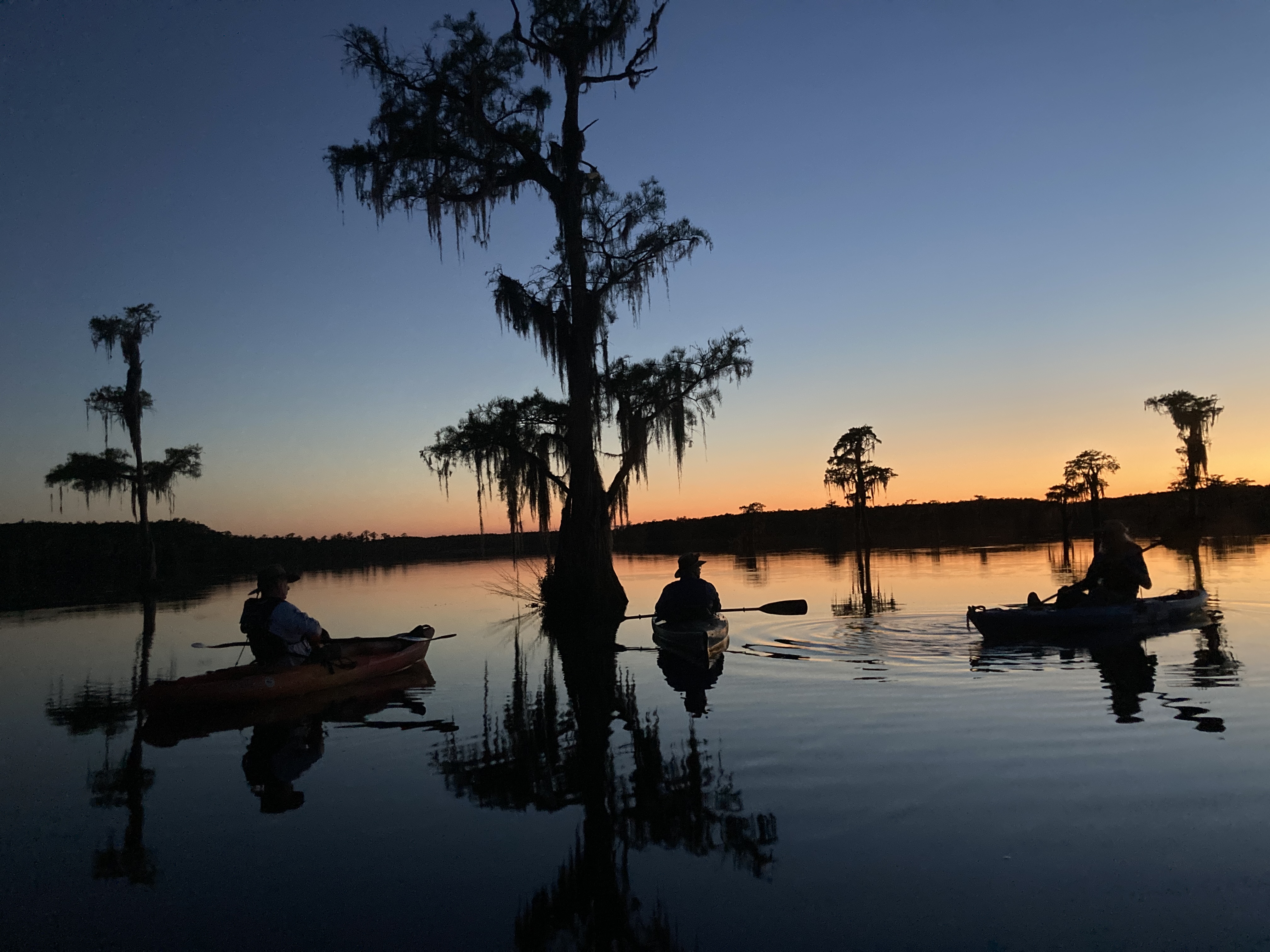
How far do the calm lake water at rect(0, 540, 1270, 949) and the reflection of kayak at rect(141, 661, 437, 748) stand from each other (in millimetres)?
85

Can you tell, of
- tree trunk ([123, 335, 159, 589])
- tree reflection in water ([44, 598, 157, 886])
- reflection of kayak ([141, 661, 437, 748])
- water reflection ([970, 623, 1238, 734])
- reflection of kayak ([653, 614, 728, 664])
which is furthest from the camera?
tree trunk ([123, 335, 159, 589])

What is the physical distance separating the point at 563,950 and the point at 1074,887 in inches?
99.9

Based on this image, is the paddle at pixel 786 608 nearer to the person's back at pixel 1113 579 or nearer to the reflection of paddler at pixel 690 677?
the reflection of paddler at pixel 690 677

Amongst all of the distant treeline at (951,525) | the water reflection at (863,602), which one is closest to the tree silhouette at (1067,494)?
the distant treeline at (951,525)

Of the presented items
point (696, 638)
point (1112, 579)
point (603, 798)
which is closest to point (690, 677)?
point (696, 638)

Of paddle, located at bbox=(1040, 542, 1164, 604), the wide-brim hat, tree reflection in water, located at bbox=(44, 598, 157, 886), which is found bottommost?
tree reflection in water, located at bbox=(44, 598, 157, 886)

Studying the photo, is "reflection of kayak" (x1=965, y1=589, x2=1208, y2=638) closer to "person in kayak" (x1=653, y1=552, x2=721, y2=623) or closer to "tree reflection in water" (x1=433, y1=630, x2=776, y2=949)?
"person in kayak" (x1=653, y1=552, x2=721, y2=623)

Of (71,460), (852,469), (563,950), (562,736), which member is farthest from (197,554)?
(563,950)

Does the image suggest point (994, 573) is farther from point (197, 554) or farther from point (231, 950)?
point (197, 554)

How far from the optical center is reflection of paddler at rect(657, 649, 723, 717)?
911cm

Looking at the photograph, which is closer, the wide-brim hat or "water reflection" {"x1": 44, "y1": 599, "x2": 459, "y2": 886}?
"water reflection" {"x1": 44, "y1": 599, "x2": 459, "y2": 886}

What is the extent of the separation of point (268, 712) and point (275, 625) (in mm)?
1086

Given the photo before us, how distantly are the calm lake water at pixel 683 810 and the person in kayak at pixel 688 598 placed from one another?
5.41ft

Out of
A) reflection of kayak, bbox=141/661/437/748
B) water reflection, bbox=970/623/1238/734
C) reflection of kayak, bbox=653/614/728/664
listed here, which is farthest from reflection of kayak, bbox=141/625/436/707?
water reflection, bbox=970/623/1238/734
